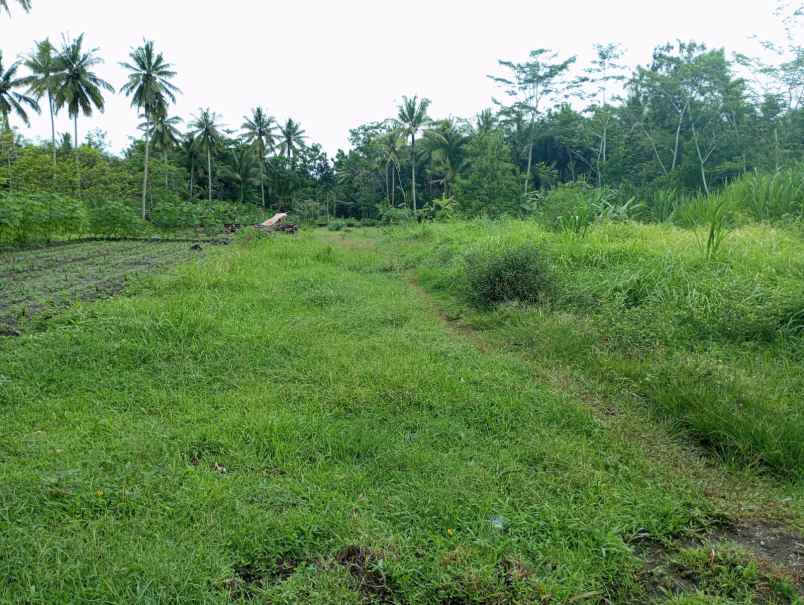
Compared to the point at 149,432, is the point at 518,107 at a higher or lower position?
higher

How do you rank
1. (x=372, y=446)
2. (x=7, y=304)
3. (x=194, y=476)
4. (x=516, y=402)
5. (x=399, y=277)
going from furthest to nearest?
1. (x=399, y=277)
2. (x=7, y=304)
3. (x=516, y=402)
4. (x=372, y=446)
5. (x=194, y=476)

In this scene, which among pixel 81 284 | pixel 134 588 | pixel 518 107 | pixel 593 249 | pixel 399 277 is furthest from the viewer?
pixel 518 107

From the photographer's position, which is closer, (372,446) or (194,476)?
(194,476)

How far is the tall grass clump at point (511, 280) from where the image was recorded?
20.9ft

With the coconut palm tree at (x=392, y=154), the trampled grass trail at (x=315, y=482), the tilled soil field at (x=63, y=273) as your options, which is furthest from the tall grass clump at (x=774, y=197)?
the coconut palm tree at (x=392, y=154)

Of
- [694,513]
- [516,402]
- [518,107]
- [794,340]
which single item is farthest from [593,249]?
[518,107]

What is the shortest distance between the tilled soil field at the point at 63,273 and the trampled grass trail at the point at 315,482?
88.3 inches

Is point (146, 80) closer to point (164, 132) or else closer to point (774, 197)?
point (164, 132)

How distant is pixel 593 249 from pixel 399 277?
3.68 meters

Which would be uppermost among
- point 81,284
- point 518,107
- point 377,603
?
point 518,107

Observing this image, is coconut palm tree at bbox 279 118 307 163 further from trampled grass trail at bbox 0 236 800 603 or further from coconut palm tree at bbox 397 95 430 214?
trampled grass trail at bbox 0 236 800 603

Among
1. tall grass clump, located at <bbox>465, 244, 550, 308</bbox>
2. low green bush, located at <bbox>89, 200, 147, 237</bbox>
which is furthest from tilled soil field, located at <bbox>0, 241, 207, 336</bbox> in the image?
tall grass clump, located at <bbox>465, 244, 550, 308</bbox>

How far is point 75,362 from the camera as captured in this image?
413 centimetres

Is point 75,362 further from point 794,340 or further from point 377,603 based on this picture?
point 794,340
